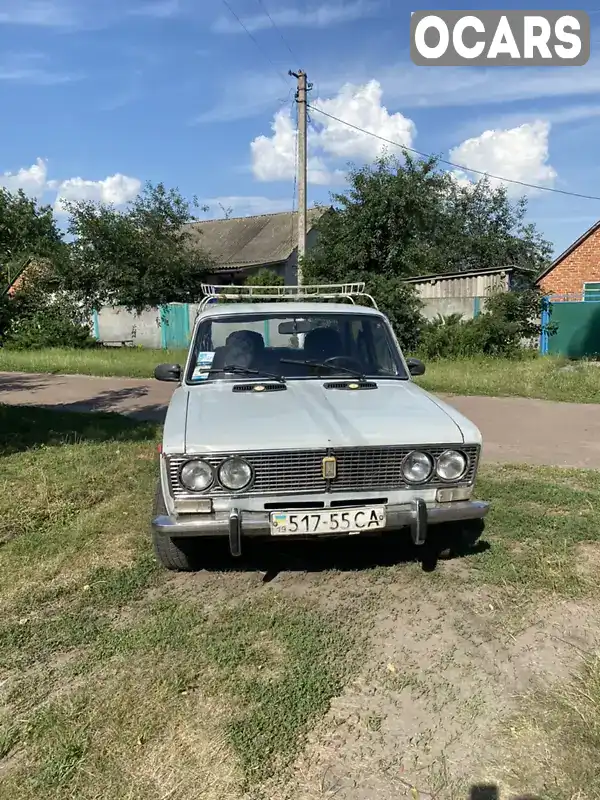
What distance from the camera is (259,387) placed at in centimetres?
442

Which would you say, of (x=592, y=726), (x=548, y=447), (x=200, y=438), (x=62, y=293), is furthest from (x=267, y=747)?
(x=62, y=293)

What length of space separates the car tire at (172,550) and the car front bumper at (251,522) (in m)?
0.25

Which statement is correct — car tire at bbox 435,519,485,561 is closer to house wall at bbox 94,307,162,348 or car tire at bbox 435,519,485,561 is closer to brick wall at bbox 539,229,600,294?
brick wall at bbox 539,229,600,294

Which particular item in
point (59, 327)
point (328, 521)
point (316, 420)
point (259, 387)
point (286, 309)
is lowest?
point (328, 521)

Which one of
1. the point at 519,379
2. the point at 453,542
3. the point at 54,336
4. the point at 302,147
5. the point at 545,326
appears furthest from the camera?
the point at 54,336

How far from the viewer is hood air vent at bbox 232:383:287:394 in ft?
14.5

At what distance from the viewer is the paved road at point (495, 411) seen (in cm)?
748

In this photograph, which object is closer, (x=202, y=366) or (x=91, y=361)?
(x=202, y=366)

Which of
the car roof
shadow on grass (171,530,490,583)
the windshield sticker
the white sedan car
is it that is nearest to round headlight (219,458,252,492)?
the white sedan car

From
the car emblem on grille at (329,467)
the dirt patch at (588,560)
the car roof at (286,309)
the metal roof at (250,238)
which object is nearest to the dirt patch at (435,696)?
the dirt patch at (588,560)

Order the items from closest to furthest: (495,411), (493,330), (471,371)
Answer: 1. (495,411)
2. (471,371)
3. (493,330)

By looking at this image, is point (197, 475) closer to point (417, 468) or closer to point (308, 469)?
point (308, 469)

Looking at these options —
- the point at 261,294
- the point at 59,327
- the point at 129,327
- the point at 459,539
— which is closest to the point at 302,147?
the point at 129,327

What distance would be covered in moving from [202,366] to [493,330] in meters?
13.3
